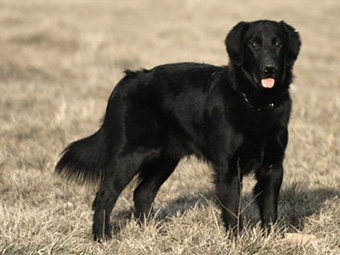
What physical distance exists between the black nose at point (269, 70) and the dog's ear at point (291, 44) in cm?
21

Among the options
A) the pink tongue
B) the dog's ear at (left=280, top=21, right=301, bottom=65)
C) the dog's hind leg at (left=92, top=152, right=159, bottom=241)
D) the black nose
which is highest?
the dog's ear at (left=280, top=21, right=301, bottom=65)

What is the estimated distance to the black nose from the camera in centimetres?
452

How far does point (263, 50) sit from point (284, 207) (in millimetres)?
1511

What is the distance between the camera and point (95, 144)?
5461 millimetres

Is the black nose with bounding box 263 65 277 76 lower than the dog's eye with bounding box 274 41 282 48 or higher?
lower

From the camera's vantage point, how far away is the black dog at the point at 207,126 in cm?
464

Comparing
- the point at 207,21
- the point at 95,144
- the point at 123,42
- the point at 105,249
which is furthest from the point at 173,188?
the point at 207,21

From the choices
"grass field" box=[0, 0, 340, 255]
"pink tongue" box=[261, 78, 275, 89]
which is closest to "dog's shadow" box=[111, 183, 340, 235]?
"grass field" box=[0, 0, 340, 255]

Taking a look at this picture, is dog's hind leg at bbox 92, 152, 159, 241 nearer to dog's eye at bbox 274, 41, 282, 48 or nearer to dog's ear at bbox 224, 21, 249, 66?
dog's ear at bbox 224, 21, 249, 66

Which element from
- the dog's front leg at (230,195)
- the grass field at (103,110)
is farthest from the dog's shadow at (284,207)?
the dog's front leg at (230,195)

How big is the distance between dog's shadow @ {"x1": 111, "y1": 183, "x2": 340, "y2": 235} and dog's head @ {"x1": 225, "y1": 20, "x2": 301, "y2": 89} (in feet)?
3.56

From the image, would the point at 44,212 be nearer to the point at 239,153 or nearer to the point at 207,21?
the point at 239,153

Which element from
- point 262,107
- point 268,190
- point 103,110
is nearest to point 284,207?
point 268,190

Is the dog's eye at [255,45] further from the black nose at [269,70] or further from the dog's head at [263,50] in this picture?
the black nose at [269,70]
